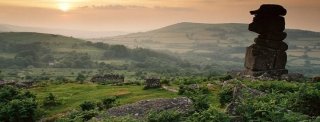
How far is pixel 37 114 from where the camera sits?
40.5m

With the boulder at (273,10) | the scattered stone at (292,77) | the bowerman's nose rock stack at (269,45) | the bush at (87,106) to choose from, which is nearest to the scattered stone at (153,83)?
the bush at (87,106)

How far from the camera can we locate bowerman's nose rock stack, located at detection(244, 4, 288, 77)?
182 ft

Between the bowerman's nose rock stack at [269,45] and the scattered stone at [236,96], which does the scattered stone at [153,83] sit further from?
the scattered stone at [236,96]

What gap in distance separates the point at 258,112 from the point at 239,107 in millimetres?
1201

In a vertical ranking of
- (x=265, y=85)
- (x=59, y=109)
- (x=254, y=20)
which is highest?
(x=254, y=20)

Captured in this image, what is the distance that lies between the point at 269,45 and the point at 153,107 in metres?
30.1

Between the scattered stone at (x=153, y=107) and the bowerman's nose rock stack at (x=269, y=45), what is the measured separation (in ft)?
84.0

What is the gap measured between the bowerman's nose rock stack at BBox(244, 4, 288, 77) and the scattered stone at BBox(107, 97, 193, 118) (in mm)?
25599

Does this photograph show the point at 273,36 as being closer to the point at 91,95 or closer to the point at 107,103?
the point at 91,95

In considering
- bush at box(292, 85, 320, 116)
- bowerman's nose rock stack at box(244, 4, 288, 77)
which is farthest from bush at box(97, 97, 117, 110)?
bowerman's nose rock stack at box(244, 4, 288, 77)

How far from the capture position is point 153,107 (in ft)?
103

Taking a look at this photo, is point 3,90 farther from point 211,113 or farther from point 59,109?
point 211,113

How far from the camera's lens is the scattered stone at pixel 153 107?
30189 millimetres

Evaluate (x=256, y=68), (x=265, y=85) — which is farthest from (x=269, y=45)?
(x=265, y=85)
